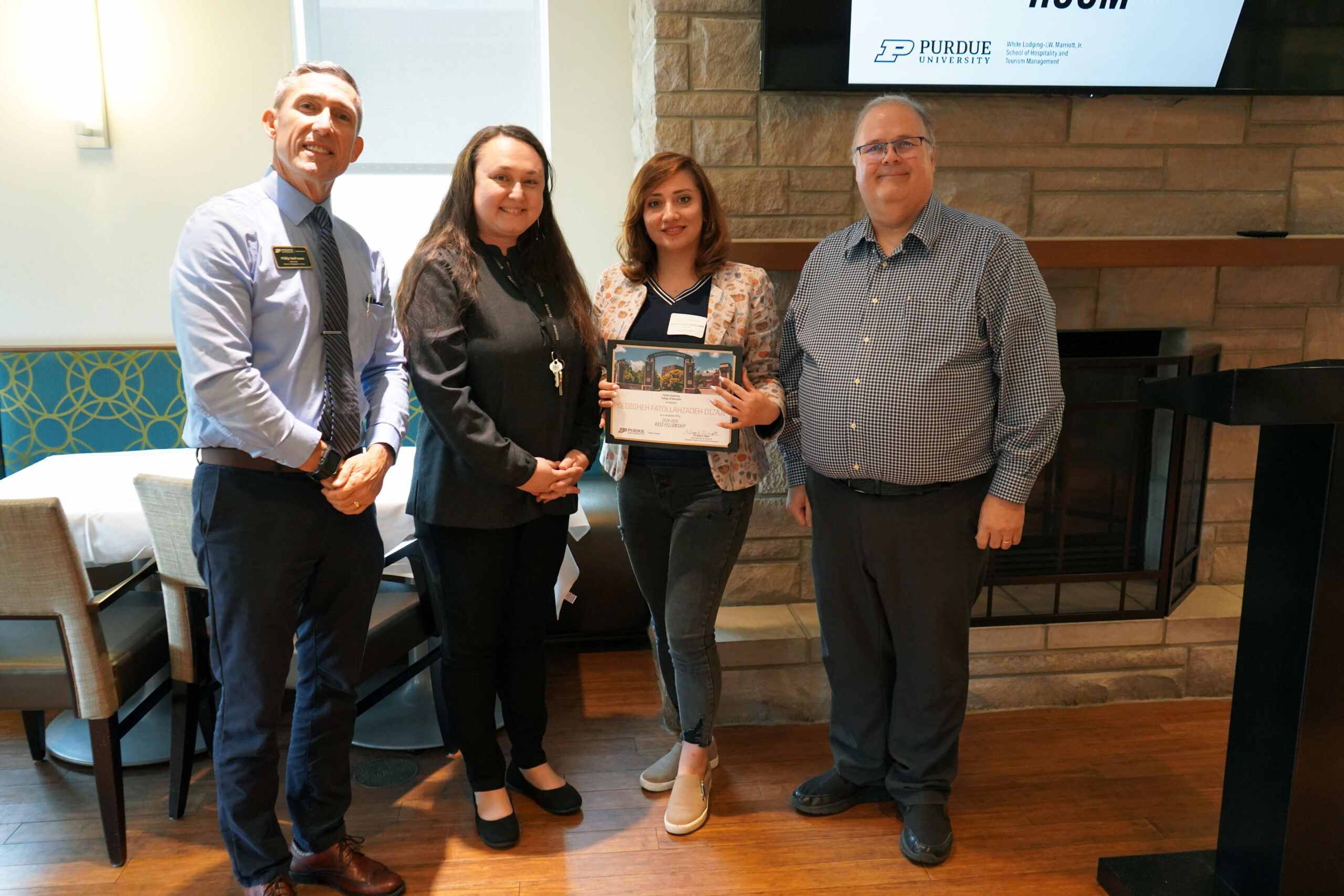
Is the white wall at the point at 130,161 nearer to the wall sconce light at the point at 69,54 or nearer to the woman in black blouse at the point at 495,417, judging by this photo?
the wall sconce light at the point at 69,54

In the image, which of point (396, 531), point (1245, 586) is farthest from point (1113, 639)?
point (396, 531)

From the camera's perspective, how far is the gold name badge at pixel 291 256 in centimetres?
165

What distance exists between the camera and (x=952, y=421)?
1.94m

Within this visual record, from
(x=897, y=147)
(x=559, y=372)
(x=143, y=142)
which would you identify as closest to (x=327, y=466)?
(x=559, y=372)

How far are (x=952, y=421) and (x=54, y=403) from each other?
11.0 feet

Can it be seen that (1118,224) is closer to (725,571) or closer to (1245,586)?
(1245,586)

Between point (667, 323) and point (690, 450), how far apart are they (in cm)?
30

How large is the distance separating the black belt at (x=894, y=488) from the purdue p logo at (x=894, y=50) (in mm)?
1282

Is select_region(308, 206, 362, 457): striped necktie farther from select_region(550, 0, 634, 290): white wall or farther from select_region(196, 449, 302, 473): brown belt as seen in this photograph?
select_region(550, 0, 634, 290): white wall

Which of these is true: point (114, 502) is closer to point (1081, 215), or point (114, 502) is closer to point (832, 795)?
point (832, 795)

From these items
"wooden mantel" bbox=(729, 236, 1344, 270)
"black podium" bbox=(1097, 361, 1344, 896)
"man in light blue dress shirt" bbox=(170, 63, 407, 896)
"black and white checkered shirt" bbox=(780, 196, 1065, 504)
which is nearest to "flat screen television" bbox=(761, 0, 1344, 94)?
"wooden mantel" bbox=(729, 236, 1344, 270)

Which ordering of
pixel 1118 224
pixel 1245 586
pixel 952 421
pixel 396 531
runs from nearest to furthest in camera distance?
pixel 1245 586
pixel 952 421
pixel 396 531
pixel 1118 224

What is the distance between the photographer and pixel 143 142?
136 inches

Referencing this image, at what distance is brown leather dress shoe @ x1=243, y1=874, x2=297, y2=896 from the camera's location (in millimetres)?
1784
